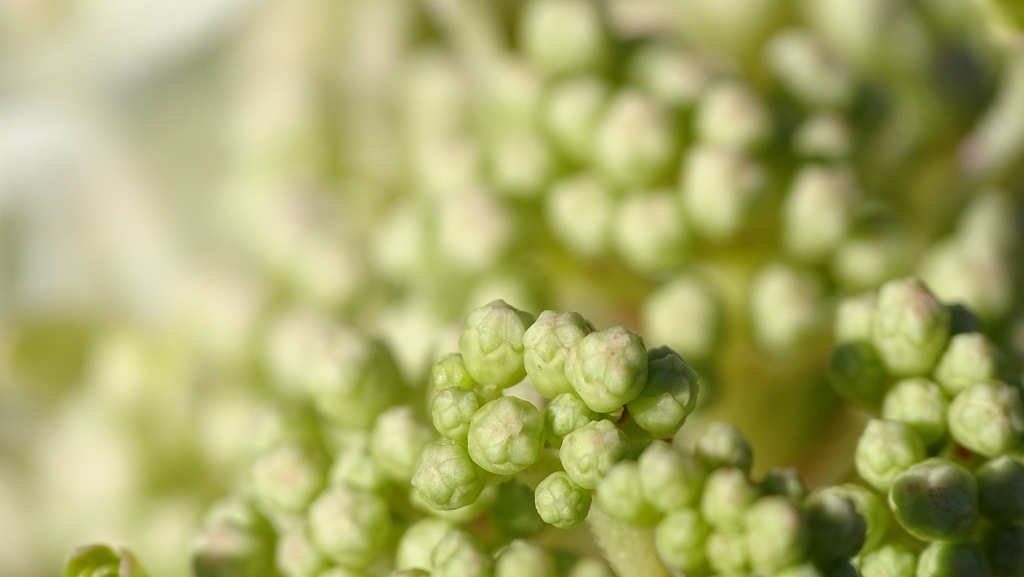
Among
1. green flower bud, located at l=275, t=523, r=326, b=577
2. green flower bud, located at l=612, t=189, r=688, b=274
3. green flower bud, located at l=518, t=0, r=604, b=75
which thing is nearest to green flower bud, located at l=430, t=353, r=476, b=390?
green flower bud, located at l=275, t=523, r=326, b=577

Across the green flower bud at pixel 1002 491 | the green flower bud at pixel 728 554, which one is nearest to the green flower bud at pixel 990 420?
the green flower bud at pixel 1002 491

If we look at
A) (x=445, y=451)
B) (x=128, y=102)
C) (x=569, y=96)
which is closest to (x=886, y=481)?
(x=445, y=451)

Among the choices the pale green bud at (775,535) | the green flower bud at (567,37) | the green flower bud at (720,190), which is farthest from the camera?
the green flower bud at (567,37)

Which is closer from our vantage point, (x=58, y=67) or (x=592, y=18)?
(x=592, y=18)

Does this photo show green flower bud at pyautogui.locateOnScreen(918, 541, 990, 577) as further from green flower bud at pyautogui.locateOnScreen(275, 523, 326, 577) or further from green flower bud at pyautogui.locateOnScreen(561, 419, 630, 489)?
green flower bud at pyautogui.locateOnScreen(275, 523, 326, 577)

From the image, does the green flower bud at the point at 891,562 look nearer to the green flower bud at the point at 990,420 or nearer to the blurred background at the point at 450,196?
the green flower bud at the point at 990,420

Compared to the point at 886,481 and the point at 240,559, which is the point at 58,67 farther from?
the point at 886,481
